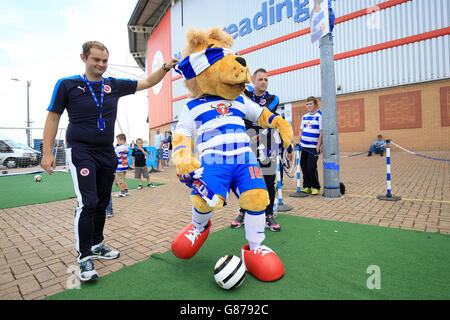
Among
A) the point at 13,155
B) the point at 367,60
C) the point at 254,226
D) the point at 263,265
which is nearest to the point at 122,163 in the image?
the point at 254,226

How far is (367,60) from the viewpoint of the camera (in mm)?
12883

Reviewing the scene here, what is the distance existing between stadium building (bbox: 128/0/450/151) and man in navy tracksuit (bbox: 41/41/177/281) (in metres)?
13.2

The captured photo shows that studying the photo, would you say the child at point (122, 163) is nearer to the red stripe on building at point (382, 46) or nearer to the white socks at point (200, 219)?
the white socks at point (200, 219)

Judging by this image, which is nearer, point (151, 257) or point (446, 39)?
point (151, 257)

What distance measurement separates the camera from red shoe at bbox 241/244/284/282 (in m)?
2.09

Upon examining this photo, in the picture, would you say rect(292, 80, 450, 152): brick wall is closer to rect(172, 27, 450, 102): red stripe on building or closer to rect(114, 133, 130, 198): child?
rect(172, 27, 450, 102): red stripe on building

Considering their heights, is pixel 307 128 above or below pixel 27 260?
above

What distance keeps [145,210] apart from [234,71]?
3729 millimetres

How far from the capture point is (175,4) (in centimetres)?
2311

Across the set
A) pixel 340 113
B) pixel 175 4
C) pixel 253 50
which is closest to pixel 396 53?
pixel 340 113

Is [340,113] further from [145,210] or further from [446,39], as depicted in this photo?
[145,210]

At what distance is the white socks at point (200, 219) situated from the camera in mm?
2340

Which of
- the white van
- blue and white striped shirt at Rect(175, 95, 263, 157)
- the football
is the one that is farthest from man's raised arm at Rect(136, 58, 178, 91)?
the white van

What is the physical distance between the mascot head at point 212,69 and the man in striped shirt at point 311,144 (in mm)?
3752
